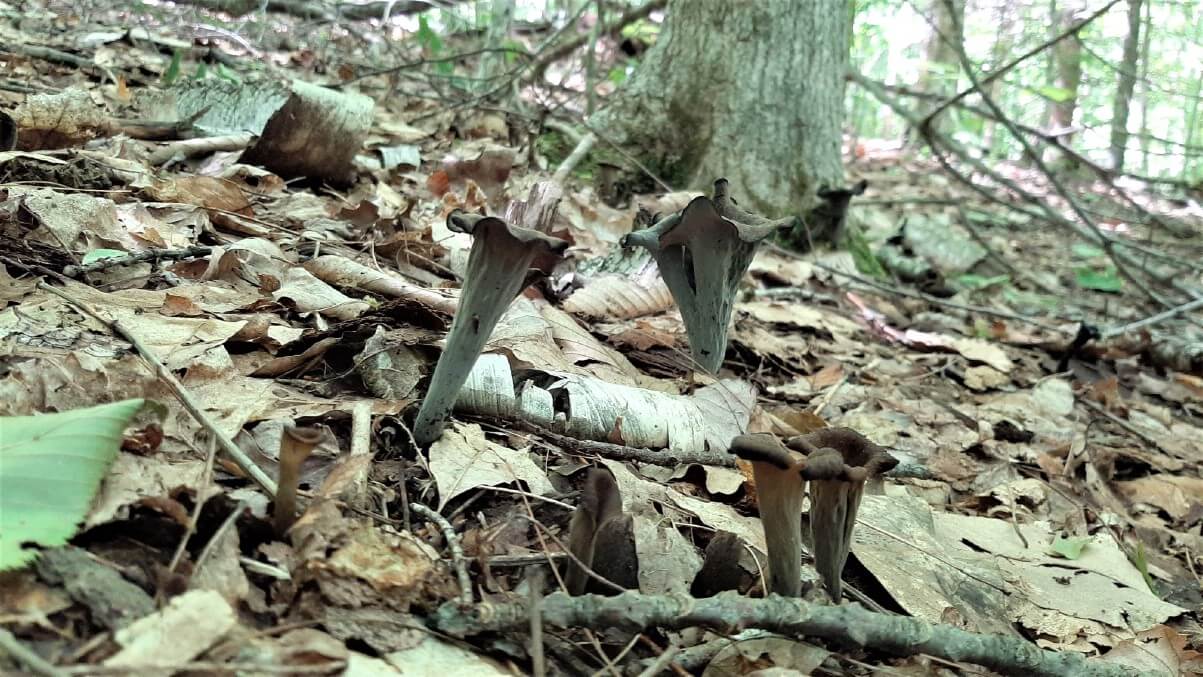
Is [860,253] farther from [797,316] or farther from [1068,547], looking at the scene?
[1068,547]

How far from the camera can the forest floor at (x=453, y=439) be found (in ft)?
4.38

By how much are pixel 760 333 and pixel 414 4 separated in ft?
22.1

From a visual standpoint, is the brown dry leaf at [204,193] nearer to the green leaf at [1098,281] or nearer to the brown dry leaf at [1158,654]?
the brown dry leaf at [1158,654]

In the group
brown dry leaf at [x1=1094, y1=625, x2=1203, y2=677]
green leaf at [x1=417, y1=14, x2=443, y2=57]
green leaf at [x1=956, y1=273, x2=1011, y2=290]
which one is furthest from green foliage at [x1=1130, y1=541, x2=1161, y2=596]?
green leaf at [x1=417, y1=14, x2=443, y2=57]

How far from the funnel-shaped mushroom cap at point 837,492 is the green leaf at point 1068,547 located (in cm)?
102

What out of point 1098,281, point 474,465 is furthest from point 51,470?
point 1098,281

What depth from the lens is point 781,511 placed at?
1.60 meters

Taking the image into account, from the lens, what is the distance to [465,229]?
5.46ft

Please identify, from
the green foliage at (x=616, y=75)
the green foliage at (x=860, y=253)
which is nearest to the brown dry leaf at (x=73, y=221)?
the green foliage at (x=860, y=253)

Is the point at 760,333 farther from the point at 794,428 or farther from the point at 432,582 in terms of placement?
the point at 432,582

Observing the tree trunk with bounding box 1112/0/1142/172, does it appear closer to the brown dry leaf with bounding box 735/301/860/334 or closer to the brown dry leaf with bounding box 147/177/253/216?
the brown dry leaf with bounding box 735/301/860/334

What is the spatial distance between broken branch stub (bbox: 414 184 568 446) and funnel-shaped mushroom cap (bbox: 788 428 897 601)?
25.7 inches

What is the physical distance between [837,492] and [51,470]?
1.30 metres

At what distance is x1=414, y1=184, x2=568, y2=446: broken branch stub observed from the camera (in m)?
1.66
